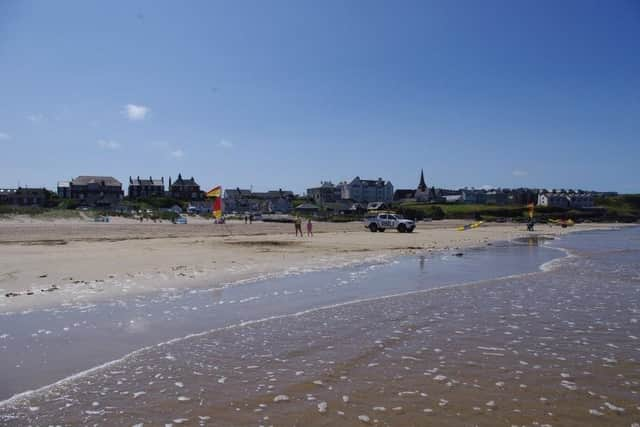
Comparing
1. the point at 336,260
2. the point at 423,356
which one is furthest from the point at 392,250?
the point at 423,356

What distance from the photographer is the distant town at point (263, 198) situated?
115500mm

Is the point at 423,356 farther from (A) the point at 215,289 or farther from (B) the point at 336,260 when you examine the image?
(B) the point at 336,260

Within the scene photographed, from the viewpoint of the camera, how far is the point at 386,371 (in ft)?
21.7

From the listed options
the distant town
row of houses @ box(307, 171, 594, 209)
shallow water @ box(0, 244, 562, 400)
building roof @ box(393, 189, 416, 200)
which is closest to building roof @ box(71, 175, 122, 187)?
the distant town

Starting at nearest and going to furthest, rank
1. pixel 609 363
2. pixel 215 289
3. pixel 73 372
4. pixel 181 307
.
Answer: pixel 73 372, pixel 609 363, pixel 181 307, pixel 215 289

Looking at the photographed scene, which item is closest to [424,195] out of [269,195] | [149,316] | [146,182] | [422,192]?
[422,192]

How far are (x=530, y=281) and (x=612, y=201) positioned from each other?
201268 mm

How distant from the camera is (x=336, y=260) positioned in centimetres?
2134

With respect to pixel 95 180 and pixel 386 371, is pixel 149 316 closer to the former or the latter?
pixel 386 371

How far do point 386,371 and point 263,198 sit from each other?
536 ft

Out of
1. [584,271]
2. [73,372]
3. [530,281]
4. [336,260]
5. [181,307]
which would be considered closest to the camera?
[73,372]

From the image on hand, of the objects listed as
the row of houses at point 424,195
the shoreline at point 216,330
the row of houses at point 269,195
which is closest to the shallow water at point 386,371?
the shoreline at point 216,330

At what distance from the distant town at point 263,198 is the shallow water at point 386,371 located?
76951 mm

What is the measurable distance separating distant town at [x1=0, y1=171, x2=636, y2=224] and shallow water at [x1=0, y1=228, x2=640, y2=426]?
77.0m
